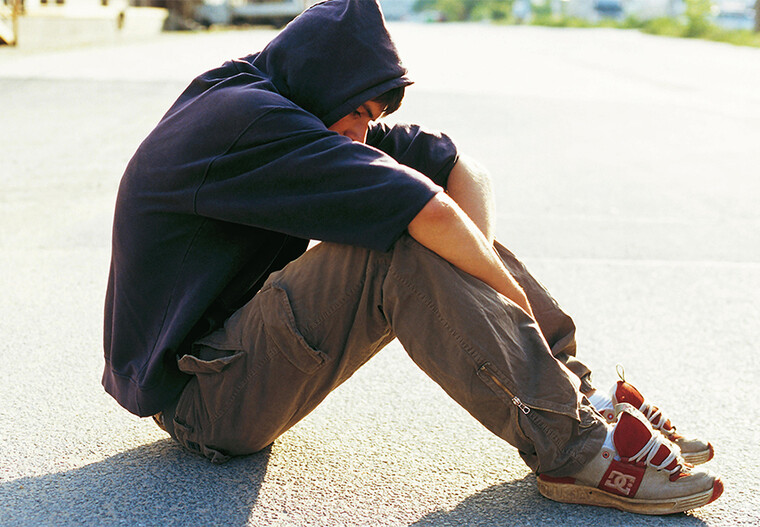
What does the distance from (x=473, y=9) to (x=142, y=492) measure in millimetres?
86561

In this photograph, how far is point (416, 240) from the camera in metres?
2.13

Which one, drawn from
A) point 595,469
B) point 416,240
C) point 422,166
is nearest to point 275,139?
point 416,240

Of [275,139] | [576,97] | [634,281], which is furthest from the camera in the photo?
[576,97]

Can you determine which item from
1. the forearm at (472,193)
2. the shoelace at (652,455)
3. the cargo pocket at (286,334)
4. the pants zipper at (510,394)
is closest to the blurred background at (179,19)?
the forearm at (472,193)

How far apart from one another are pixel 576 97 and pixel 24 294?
30.2ft

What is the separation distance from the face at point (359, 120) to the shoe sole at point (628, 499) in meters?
1.01

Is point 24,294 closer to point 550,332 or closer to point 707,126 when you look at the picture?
point 550,332

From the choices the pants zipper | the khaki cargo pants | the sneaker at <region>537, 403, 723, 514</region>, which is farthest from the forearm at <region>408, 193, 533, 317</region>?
the sneaker at <region>537, 403, 723, 514</region>

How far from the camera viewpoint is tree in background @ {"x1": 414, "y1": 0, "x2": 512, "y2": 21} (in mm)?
76188

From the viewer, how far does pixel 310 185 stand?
211cm

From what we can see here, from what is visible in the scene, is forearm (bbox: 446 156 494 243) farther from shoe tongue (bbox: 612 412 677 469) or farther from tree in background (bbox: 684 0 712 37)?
tree in background (bbox: 684 0 712 37)

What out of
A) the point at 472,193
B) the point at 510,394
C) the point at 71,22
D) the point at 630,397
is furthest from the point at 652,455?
the point at 71,22

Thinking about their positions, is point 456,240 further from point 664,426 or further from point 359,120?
point 664,426

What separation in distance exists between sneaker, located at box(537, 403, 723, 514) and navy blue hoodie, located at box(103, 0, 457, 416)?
2.45 ft
